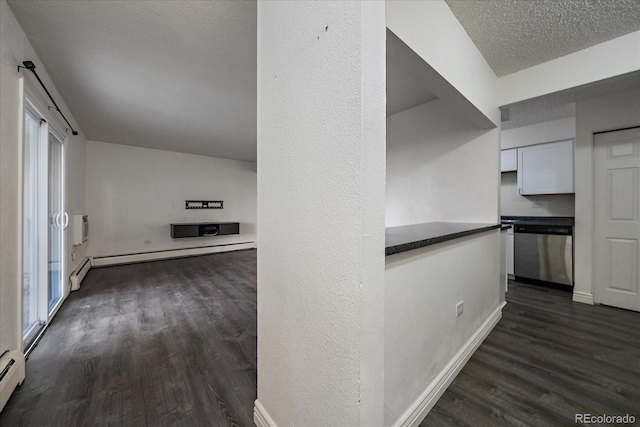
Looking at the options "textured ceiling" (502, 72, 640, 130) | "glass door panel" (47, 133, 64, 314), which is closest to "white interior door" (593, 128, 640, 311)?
"textured ceiling" (502, 72, 640, 130)

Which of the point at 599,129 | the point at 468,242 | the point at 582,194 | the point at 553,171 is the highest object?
the point at 599,129

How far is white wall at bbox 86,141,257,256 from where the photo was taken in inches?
183

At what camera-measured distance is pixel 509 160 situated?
3.97m

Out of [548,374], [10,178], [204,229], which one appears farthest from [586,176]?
[204,229]

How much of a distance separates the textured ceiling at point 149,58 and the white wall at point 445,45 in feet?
3.18

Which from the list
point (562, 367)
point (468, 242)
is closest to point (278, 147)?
point (468, 242)

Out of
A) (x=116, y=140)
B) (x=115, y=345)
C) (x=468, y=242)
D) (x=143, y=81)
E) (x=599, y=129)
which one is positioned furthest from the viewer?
(x=116, y=140)

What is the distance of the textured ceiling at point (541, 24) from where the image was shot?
1591 mm

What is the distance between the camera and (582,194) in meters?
2.80

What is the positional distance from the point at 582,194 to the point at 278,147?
370 cm

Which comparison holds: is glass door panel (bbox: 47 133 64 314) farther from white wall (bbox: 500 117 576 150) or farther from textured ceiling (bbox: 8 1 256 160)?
white wall (bbox: 500 117 576 150)

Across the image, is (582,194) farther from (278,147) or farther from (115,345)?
(115,345)

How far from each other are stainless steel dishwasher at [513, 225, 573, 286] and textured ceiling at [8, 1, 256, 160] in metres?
4.14

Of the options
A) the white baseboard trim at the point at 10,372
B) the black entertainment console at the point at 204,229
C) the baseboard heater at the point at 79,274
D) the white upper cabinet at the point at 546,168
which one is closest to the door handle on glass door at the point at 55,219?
the baseboard heater at the point at 79,274
